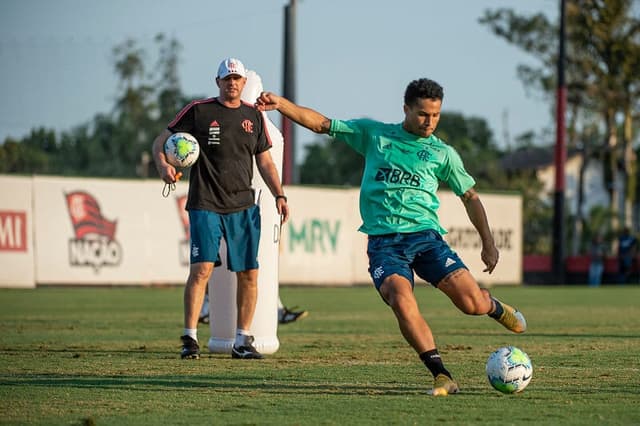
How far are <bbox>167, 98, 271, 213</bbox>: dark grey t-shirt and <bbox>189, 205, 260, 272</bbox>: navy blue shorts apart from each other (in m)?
0.07

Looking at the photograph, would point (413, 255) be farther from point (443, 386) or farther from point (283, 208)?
point (283, 208)

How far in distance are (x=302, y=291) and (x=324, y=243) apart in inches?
108

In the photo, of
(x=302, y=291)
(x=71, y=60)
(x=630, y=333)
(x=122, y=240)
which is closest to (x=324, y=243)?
(x=302, y=291)

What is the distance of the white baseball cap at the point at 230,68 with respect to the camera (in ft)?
31.5

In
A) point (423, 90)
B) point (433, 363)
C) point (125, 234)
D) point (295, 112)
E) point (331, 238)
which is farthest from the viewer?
point (331, 238)

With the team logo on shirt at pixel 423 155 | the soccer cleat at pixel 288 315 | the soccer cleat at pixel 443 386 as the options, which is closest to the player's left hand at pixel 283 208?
the team logo on shirt at pixel 423 155

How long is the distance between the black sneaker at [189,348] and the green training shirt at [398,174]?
245 cm

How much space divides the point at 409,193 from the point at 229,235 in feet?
7.99

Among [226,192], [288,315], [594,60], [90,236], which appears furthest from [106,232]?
[594,60]

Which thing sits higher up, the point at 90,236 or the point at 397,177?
the point at 397,177

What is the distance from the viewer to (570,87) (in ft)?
Result: 171

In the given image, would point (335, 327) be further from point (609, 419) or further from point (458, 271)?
point (609, 419)

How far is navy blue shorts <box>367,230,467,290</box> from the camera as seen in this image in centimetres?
775

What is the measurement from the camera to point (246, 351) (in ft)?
32.6
